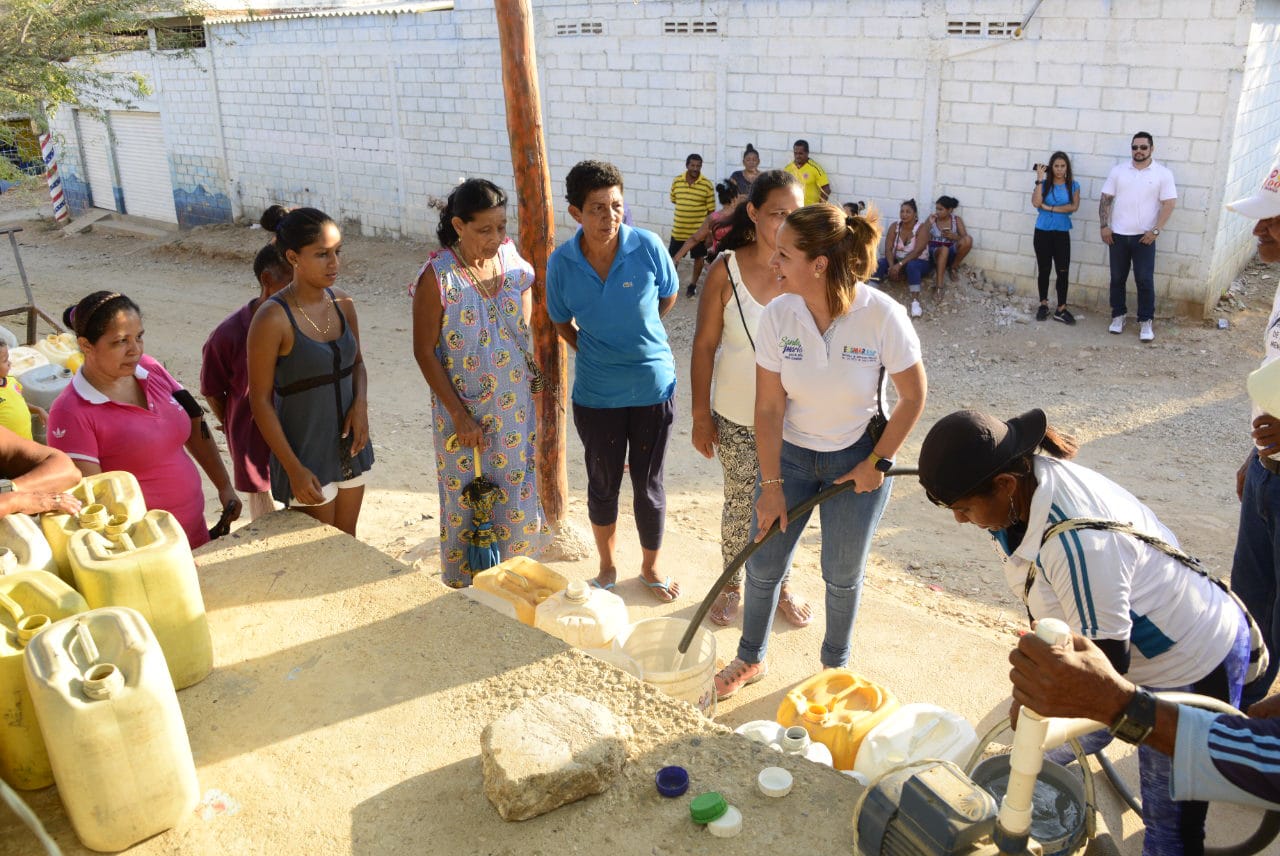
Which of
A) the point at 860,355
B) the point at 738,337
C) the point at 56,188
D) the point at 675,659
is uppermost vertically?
the point at 860,355

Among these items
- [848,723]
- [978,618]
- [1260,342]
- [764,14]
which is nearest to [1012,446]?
[848,723]

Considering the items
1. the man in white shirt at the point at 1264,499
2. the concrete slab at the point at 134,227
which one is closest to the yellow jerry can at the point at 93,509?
the man in white shirt at the point at 1264,499

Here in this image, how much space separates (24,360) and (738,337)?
4.71 meters

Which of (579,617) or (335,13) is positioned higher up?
(335,13)

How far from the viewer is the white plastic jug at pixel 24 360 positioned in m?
5.99

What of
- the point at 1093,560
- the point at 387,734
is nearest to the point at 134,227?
the point at 387,734

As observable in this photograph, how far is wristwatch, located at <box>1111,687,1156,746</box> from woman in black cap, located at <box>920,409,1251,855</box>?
1.07ft

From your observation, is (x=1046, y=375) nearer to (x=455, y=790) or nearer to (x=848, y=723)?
(x=848, y=723)

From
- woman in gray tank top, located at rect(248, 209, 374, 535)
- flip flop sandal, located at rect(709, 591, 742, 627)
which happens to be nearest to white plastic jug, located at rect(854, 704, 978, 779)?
flip flop sandal, located at rect(709, 591, 742, 627)

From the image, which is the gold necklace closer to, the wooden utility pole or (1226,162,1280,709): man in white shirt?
the wooden utility pole

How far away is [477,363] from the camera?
4.01m

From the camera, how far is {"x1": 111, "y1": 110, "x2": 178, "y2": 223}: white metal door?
60.6ft

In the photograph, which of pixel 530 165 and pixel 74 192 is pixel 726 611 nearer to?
pixel 530 165

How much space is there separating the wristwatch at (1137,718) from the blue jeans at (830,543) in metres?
1.57
